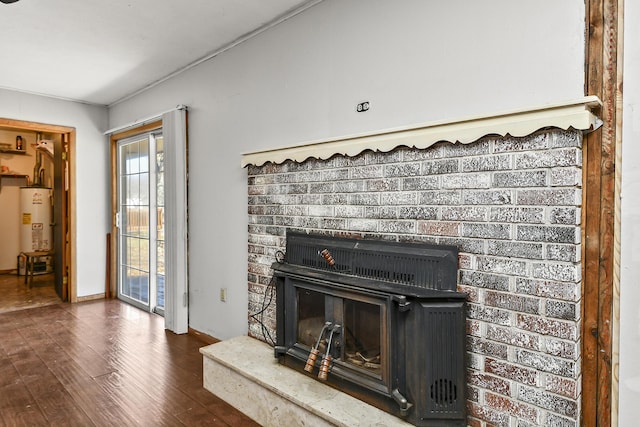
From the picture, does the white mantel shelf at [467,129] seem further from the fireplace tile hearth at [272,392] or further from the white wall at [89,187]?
the white wall at [89,187]

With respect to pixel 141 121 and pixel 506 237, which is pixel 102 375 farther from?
pixel 506 237

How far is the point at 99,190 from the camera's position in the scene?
16.6ft

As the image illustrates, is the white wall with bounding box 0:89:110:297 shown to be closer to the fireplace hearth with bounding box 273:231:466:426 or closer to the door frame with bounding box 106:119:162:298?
the door frame with bounding box 106:119:162:298

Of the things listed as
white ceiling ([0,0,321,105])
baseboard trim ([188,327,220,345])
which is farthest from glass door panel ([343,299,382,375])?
white ceiling ([0,0,321,105])

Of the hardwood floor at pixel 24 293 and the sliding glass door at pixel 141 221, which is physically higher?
the sliding glass door at pixel 141 221

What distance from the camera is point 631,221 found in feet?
4.73

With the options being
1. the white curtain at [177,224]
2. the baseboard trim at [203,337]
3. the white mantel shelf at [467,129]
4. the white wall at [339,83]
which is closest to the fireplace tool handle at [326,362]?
the white mantel shelf at [467,129]

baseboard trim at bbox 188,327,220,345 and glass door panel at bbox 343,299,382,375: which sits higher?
glass door panel at bbox 343,299,382,375

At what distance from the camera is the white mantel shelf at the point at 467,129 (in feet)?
4.69

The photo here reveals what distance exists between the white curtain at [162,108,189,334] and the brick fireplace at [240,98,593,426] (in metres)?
2.09

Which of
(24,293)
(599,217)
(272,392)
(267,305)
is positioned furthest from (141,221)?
(599,217)

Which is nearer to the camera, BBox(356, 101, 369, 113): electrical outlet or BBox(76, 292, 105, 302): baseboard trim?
BBox(356, 101, 369, 113): electrical outlet

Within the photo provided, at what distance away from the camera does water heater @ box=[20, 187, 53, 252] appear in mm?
6646

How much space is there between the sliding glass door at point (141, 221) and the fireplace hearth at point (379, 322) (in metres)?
2.38
